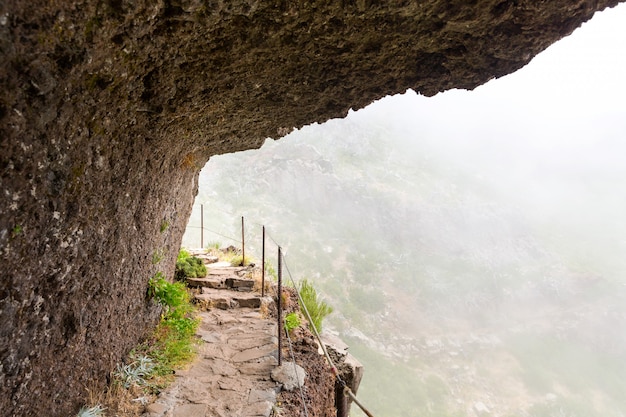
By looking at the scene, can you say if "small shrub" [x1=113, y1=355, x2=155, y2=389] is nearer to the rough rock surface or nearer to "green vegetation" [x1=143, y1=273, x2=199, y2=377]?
"green vegetation" [x1=143, y1=273, x2=199, y2=377]

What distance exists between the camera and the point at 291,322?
6754 mm

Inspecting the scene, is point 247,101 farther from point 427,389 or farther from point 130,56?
point 427,389

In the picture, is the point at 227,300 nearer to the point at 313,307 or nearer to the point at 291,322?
the point at 291,322

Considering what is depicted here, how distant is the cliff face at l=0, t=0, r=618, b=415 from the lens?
2.25 meters

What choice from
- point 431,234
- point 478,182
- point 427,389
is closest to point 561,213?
point 478,182

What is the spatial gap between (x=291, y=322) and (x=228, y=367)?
160 cm

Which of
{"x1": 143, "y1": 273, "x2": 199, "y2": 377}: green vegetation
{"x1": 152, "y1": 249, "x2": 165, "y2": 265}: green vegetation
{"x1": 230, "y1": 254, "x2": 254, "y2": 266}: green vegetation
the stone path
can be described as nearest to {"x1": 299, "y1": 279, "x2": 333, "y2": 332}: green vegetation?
the stone path

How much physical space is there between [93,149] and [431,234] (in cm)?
5557

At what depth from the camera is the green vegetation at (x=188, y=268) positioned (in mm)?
8773

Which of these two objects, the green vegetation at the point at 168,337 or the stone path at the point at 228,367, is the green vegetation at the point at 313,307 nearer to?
the stone path at the point at 228,367

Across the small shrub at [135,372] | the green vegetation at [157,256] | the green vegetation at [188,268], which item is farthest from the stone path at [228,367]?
the green vegetation at [157,256]

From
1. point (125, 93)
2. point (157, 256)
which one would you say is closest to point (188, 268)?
point (157, 256)

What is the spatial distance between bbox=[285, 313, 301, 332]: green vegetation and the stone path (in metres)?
0.27

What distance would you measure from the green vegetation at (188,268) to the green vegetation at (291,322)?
124 inches
